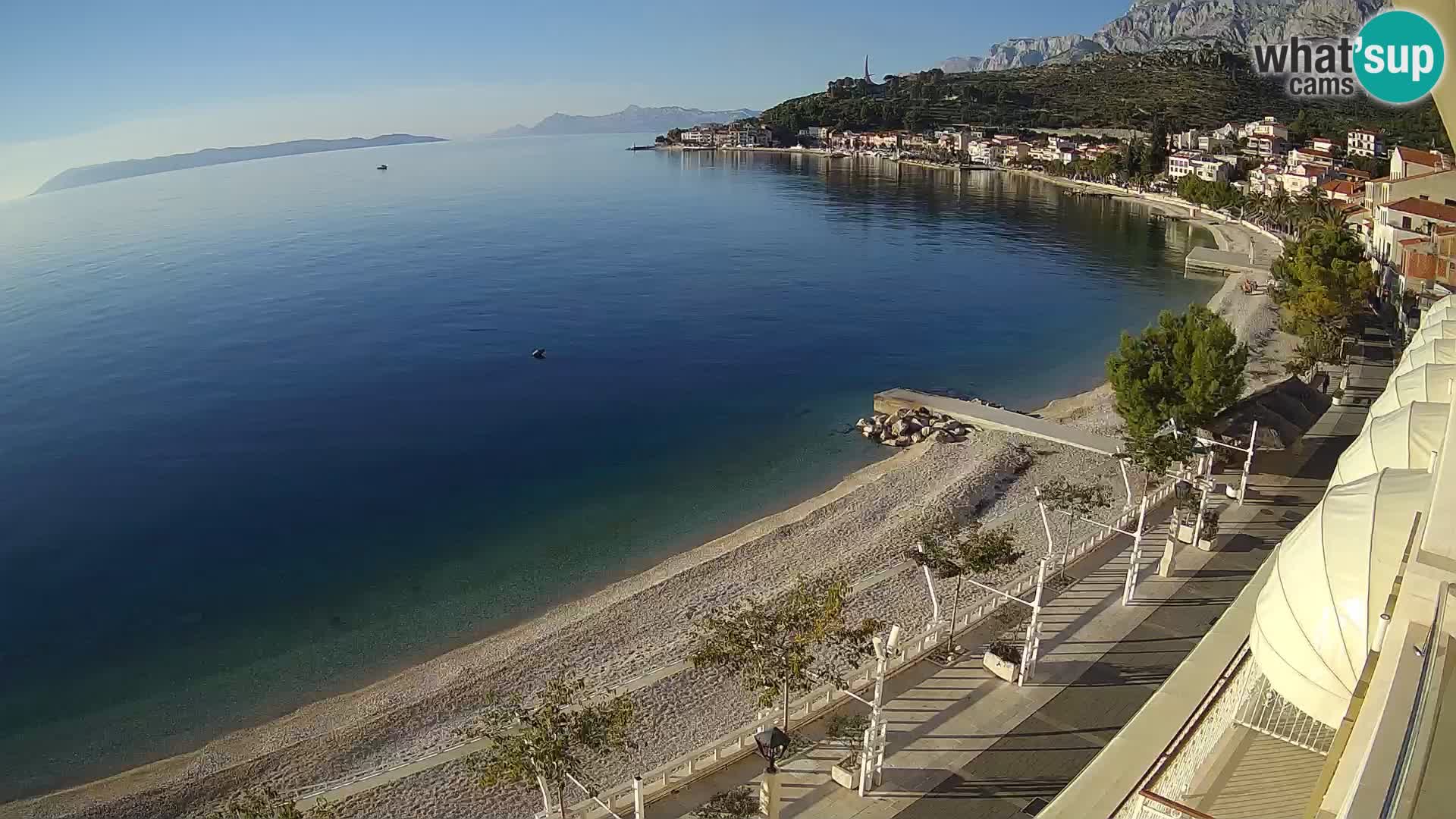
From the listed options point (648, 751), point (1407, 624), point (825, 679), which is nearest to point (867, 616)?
point (825, 679)

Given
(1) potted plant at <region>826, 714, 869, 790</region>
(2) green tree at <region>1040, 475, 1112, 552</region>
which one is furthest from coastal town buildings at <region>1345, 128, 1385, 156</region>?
(1) potted plant at <region>826, 714, 869, 790</region>

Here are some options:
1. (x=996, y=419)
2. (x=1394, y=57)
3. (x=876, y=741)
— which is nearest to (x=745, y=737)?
(x=876, y=741)

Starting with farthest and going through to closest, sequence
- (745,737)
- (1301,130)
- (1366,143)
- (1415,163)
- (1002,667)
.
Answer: (1301,130), (1366,143), (1415,163), (1002,667), (745,737)

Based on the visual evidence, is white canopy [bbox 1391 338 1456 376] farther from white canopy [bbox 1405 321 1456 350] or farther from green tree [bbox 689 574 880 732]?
green tree [bbox 689 574 880 732]

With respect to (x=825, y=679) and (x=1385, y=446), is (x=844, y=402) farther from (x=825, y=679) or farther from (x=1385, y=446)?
(x=1385, y=446)

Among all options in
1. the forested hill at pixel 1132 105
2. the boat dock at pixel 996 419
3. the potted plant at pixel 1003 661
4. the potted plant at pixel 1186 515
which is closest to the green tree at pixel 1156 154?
the forested hill at pixel 1132 105

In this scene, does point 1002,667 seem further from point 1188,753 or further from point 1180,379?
point 1180,379
